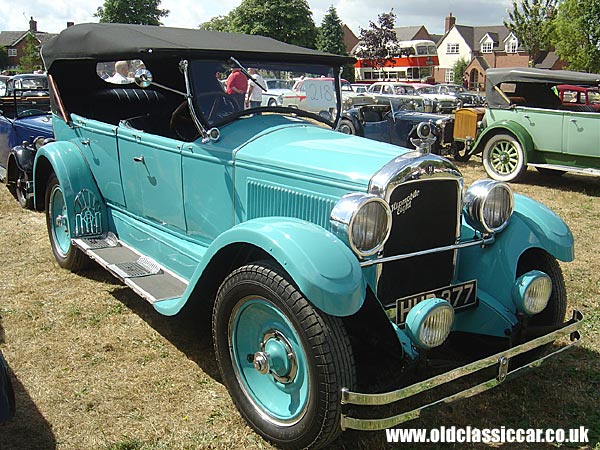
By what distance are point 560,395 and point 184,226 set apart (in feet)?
8.49

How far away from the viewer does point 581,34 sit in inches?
1106

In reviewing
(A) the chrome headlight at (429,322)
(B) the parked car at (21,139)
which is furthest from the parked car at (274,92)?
(B) the parked car at (21,139)

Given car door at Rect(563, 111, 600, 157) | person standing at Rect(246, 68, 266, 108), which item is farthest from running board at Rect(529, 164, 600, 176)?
person standing at Rect(246, 68, 266, 108)

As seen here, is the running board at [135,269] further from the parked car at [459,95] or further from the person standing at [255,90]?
the parked car at [459,95]

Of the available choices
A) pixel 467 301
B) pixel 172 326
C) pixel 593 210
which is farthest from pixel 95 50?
pixel 593 210

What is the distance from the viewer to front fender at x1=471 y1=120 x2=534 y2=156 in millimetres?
9414

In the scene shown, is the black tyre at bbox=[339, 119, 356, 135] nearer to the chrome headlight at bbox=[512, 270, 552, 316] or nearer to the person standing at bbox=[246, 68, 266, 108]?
the person standing at bbox=[246, 68, 266, 108]

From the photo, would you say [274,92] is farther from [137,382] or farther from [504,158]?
[504,158]

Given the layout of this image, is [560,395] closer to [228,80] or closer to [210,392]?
[210,392]

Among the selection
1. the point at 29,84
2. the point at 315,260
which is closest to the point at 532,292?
the point at 315,260

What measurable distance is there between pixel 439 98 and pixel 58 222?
21167mm

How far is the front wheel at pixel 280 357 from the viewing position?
8.19ft

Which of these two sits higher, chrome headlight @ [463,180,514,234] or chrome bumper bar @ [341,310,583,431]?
chrome headlight @ [463,180,514,234]

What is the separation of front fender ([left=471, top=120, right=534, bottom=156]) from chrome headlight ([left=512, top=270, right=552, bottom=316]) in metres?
6.85
